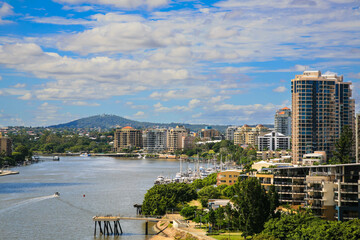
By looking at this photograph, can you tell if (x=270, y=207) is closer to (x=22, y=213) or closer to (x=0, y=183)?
(x=22, y=213)

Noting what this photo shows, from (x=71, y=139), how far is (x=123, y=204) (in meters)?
143

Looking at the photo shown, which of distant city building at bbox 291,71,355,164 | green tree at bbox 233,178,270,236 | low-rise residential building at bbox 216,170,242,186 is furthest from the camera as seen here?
distant city building at bbox 291,71,355,164

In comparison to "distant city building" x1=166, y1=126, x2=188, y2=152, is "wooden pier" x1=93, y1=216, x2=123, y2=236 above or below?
below

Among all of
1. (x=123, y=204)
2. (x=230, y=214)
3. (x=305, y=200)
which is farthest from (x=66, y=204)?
(x=305, y=200)

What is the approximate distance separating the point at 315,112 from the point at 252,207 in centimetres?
4295

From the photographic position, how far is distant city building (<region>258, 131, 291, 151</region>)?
119231mm

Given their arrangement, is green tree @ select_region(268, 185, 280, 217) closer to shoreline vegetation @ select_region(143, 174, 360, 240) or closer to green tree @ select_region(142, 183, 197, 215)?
shoreline vegetation @ select_region(143, 174, 360, 240)

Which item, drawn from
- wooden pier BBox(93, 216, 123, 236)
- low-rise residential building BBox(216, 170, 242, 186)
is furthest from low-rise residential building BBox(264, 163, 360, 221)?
low-rise residential building BBox(216, 170, 242, 186)

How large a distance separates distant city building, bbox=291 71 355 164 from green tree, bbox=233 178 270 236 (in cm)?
4099

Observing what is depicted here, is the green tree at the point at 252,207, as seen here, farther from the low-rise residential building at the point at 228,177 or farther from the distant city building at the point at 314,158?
the distant city building at the point at 314,158

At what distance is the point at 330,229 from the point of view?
85.7 ft

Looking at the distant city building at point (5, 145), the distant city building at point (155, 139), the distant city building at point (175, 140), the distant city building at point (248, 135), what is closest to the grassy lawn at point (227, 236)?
the distant city building at point (5, 145)

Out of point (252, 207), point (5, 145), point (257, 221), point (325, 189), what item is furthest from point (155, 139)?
point (257, 221)

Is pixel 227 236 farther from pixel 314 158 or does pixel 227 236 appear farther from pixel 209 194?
pixel 314 158
